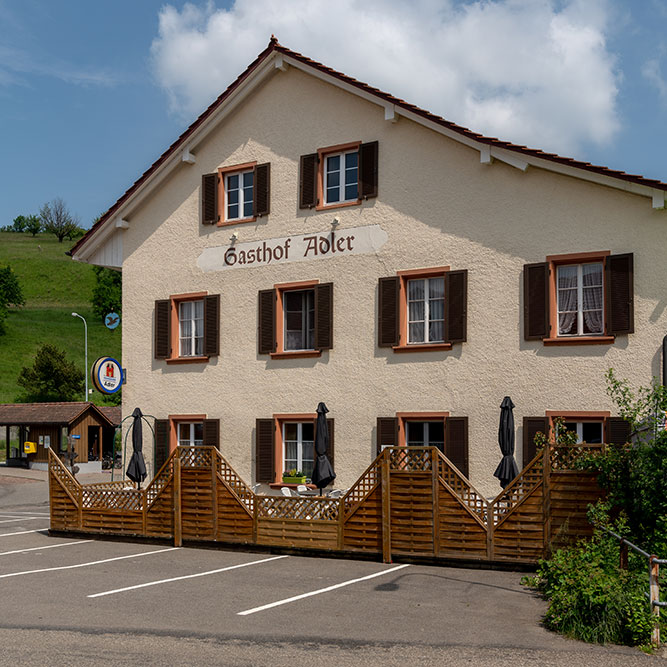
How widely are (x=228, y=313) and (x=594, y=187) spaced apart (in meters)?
8.92

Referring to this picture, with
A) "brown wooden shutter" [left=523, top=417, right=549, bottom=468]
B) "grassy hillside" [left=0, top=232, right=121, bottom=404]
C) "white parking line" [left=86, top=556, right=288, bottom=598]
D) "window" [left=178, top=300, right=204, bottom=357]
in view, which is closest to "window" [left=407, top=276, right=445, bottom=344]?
"brown wooden shutter" [left=523, top=417, right=549, bottom=468]

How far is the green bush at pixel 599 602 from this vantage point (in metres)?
9.59

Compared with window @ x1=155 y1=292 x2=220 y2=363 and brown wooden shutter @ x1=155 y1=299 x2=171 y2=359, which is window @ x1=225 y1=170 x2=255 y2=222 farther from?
brown wooden shutter @ x1=155 y1=299 x2=171 y2=359

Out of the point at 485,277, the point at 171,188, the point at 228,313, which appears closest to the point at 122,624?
the point at 485,277

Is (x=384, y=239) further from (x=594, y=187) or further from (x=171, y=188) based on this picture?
(x=171, y=188)

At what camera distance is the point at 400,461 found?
605 inches

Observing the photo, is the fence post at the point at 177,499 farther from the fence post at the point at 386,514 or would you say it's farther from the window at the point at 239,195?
the window at the point at 239,195

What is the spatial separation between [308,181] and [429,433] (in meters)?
6.22

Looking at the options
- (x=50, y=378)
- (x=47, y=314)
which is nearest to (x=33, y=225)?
(x=47, y=314)

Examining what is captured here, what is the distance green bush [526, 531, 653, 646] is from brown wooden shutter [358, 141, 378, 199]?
412 inches

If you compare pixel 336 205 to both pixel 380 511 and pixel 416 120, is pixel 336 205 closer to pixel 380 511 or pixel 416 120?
pixel 416 120

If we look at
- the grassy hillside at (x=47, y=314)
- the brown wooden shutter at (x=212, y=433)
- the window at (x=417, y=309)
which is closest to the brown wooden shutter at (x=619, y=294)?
the window at (x=417, y=309)

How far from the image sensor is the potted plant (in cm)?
2053

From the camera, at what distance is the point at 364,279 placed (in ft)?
65.9
